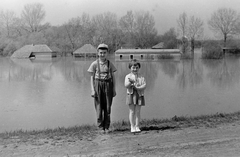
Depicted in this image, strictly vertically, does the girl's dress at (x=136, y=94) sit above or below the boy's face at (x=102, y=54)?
below

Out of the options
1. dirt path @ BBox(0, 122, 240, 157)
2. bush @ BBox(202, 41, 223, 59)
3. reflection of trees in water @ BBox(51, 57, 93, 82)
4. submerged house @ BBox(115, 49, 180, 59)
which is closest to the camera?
dirt path @ BBox(0, 122, 240, 157)

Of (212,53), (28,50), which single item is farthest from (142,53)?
(28,50)

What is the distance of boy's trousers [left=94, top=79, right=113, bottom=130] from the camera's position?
522cm

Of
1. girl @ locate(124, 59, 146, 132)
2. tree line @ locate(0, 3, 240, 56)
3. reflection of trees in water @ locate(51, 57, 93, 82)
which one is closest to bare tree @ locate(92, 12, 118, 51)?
tree line @ locate(0, 3, 240, 56)

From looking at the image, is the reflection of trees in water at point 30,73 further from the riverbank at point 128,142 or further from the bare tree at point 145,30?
the bare tree at point 145,30

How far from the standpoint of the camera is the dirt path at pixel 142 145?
407 cm

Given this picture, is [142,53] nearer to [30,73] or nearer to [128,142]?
[30,73]

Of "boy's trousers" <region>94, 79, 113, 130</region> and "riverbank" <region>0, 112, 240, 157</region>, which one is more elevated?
"boy's trousers" <region>94, 79, 113, 130</region>

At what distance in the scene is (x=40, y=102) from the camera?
422 inches

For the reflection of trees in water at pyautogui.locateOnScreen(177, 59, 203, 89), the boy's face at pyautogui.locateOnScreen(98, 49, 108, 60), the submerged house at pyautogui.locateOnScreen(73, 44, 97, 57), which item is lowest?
the reflection of trees in water at pyautogui.locateOnScreen(177, 59, 203, 89)

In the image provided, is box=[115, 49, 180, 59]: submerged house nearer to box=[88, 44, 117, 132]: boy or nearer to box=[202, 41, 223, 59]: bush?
box=[202, 41, 223, 59]: bush

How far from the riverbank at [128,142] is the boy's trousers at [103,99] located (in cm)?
23

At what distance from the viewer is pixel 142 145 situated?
4398 mm

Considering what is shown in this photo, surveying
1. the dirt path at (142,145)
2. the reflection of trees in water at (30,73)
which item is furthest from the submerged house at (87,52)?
the dirt path at (142,145)
